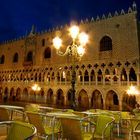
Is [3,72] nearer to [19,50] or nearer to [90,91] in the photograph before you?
[19,50]

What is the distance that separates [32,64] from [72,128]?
24077mm

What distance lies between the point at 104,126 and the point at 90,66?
17625mm

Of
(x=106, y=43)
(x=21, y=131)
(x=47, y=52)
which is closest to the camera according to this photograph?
(x=21, y=131)

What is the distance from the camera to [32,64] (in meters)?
26.5

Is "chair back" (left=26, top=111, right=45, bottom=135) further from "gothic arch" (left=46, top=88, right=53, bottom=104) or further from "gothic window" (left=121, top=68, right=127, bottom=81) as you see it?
"gothic arch" (left=46, top=88, right=53, bottom=104)

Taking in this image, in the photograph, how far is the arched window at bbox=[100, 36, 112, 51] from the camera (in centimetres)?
1987

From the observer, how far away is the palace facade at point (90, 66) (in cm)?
1853

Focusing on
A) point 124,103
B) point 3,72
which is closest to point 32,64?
point 3,72

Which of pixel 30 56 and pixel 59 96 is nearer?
pixel 59 96

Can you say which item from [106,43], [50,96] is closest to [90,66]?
[106,43]

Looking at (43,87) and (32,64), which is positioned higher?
(32,64)

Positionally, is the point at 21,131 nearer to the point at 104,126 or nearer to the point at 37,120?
the point at 37,120

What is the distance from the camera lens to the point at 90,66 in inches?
826

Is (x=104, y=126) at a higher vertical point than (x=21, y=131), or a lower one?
lower
